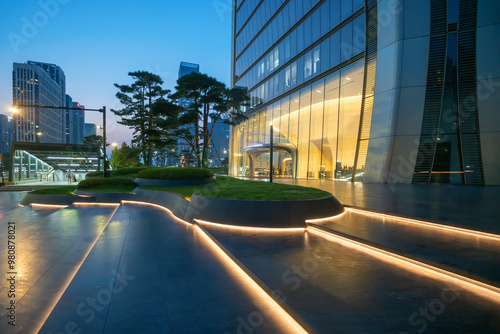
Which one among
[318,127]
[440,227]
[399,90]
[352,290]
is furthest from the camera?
[318,127]

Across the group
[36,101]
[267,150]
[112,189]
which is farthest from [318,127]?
[36,101]

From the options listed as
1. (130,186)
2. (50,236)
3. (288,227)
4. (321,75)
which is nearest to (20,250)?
(50,236)

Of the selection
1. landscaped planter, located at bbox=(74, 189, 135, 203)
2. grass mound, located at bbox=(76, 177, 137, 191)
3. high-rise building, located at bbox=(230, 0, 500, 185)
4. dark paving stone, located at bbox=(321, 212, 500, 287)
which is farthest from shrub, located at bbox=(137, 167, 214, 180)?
dark paving stone, located at bbox=(321, 212, 500, 287)

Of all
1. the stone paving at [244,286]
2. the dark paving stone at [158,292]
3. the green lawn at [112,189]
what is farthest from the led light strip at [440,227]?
the green lawn at [112,189]

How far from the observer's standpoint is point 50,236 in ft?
21.8

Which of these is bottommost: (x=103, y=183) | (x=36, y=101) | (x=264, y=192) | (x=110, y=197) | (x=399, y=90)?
(x=110, y=197)

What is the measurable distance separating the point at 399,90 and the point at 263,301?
1890 cm

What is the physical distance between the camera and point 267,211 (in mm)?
6719

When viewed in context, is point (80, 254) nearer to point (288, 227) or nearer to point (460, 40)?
point (288, 227)

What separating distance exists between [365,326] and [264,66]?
38085 mm

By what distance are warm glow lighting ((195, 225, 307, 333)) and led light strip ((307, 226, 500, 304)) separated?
2.21m

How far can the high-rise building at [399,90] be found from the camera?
15.7 metres

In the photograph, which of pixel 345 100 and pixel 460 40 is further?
pixel 345 100

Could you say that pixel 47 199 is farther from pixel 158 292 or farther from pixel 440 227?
pixel 440 227
